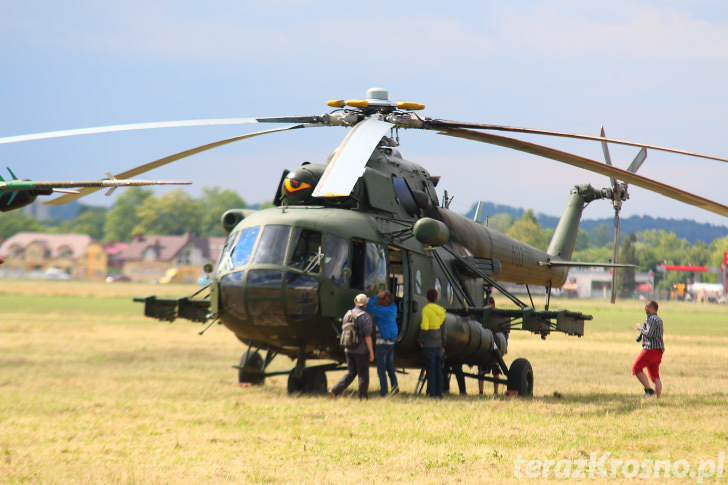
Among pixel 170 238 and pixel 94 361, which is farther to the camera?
pixel 170 238

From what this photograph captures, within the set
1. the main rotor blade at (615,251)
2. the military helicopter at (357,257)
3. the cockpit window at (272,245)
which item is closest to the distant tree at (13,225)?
the military helicopter at (357,257)

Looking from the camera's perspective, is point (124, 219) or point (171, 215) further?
point (124, 219)

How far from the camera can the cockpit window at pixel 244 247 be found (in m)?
11.3

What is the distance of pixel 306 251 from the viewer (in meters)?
11.3

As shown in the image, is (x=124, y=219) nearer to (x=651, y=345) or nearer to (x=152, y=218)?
(x=152, y=218)

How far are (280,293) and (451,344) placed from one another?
311 cm

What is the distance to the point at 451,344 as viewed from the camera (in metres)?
12.7

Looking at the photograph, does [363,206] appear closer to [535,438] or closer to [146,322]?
[535,438]

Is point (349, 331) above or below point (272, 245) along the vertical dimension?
below

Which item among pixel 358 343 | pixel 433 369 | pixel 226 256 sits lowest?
pixel 433 369

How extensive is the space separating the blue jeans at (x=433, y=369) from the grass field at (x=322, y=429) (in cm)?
37

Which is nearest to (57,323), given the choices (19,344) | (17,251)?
(19,344)

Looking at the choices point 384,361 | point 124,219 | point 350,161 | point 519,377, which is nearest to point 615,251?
point 519,377

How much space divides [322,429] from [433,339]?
3.42m
